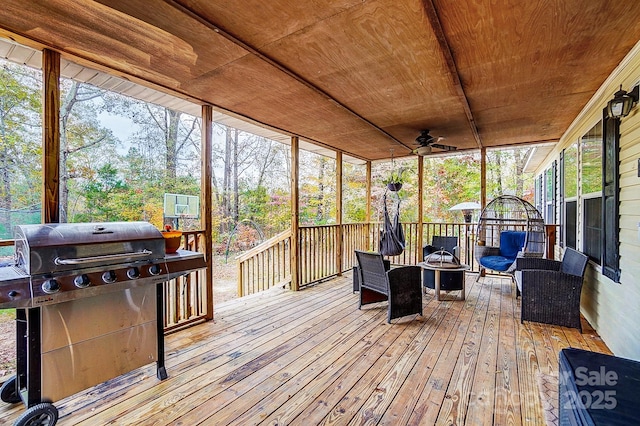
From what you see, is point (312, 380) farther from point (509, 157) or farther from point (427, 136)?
point (509, 157)

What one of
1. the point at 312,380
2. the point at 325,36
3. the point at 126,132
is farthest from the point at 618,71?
the point at 126,132

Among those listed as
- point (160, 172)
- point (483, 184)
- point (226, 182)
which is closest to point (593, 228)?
point (483, 184)

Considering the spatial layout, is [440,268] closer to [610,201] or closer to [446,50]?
[610,201]

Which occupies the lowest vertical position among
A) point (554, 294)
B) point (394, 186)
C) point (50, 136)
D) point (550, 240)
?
point (554, 294)

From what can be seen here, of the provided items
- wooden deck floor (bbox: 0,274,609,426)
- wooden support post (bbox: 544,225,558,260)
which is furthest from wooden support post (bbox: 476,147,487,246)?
wooden deck floor (bbox: 0,274,609,426)

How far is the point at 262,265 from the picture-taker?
230 inches

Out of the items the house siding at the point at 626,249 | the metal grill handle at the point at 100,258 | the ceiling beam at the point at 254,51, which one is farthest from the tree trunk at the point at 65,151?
the house siding at the point at 626,249

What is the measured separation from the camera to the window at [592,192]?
320 cm

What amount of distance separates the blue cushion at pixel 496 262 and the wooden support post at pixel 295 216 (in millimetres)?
3259

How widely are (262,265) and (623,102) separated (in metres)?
5.41

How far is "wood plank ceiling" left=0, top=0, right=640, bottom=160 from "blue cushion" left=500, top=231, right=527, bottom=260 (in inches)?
91.8

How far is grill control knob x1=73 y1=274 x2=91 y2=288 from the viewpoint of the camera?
5.98 feet

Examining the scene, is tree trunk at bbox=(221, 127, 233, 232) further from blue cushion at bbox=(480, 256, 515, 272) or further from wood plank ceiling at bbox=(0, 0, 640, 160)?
blue cushion at bbox=(480, 256, 515, 272)

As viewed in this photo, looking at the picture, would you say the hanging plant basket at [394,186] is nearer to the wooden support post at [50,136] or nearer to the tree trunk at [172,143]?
the wooden support post at [50,136]
